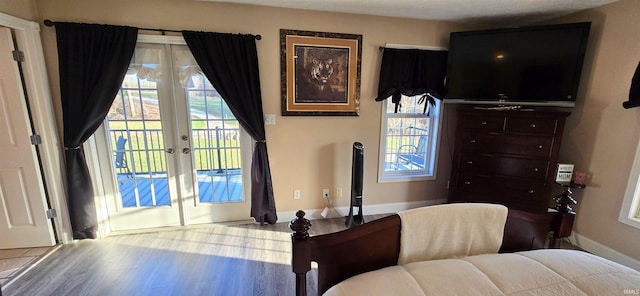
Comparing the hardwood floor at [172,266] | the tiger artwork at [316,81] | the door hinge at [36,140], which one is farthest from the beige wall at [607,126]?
the door hinge at [36,140]

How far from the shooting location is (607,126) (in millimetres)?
2346

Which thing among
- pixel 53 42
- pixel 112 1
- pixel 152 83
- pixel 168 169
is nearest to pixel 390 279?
pixel 168 169

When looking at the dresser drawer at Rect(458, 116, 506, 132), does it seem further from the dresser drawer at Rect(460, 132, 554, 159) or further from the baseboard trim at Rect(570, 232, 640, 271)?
the baseboard trim at Rect(570, 232, 640, 271)

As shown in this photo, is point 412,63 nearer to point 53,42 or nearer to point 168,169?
point 168,169

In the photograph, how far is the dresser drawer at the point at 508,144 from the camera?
97.2 inches

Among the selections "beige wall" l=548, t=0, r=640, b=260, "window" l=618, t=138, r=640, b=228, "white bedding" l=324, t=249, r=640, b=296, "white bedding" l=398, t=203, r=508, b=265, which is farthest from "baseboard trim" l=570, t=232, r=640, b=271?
"white bedding" l=398, t=203, r=508, b=265

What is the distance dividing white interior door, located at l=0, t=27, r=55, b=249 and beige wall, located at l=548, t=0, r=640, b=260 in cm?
506

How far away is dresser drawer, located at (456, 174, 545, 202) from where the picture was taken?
257 centimetres

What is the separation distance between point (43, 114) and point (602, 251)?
5209 millimetres

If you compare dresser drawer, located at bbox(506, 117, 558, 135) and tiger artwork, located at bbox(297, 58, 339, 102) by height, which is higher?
tiger artwork, located at bbox(297, 58, 339, 102)

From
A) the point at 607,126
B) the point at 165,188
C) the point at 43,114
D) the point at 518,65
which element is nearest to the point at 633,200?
the point at 607,126

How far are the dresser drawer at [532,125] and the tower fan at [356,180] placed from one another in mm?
1474

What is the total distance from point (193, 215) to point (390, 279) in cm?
249

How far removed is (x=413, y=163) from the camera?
340 centimetres
